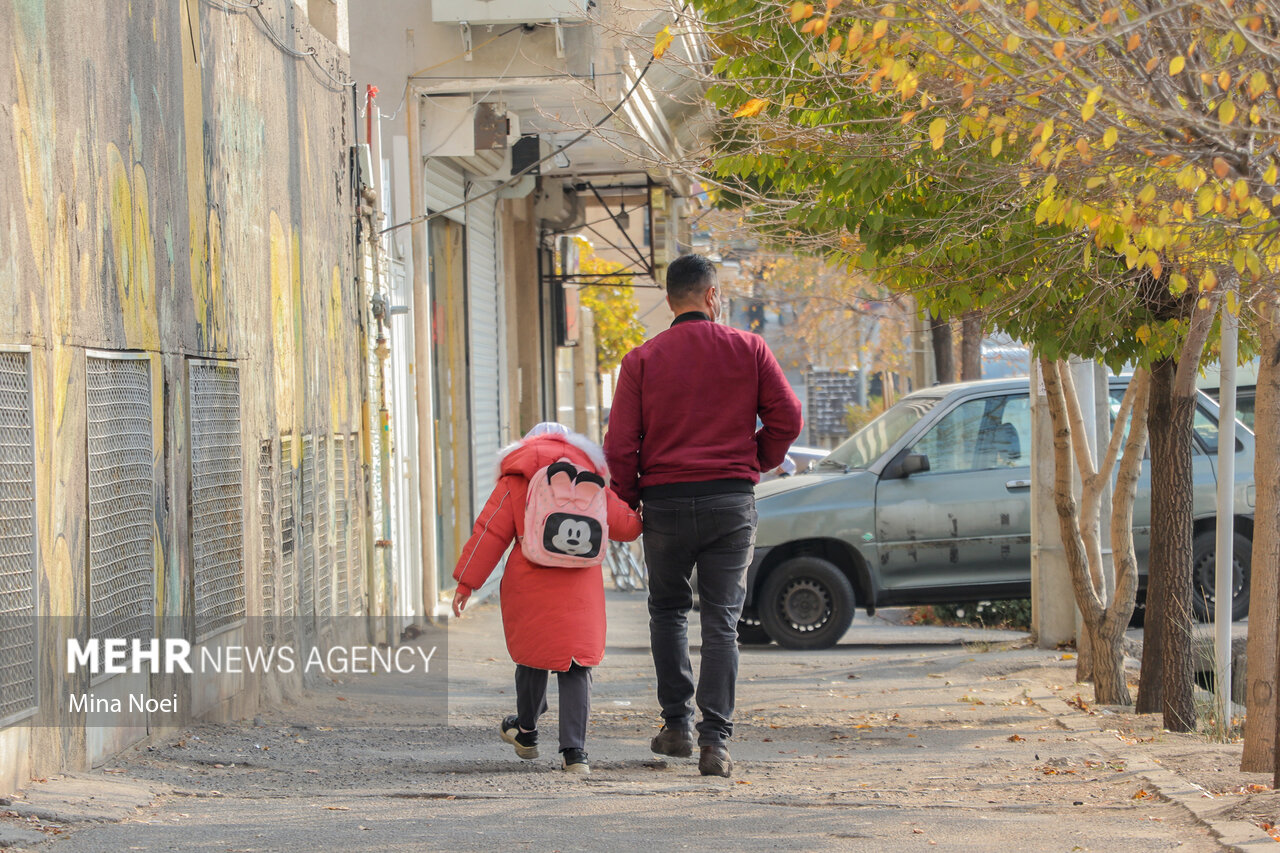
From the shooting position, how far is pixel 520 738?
229 inches

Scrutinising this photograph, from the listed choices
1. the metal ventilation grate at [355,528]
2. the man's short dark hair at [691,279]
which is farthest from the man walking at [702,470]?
the metal ventilation grate at [355,528]

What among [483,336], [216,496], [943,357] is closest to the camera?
[216,496]

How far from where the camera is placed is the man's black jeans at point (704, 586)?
18.1 ft

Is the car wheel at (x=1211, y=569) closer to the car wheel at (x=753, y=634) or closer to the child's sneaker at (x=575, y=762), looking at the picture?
the car wheel at (x=753, y=634)

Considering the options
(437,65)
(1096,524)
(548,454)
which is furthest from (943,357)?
(548,454)

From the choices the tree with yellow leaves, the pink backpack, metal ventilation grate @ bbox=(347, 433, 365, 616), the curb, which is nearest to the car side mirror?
the tree with yellow leaves

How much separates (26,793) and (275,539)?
10.3 ft

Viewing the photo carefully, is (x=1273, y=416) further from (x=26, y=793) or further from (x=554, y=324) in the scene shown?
(x=554, y=324)

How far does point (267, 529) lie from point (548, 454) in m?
2.74

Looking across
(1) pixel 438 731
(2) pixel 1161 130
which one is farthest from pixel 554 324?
(2) pixel 1161 130

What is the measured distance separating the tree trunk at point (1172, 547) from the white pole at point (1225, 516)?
0.90 ft

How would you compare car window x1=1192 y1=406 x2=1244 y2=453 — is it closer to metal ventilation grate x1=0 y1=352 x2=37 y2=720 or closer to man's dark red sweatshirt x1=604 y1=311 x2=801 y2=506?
man's dark red sweatshirt x1=604 y1=311 x2=801 y2=506

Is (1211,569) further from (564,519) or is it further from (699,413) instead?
(564,519)

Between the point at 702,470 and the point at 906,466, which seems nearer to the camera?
the point at 702,470
